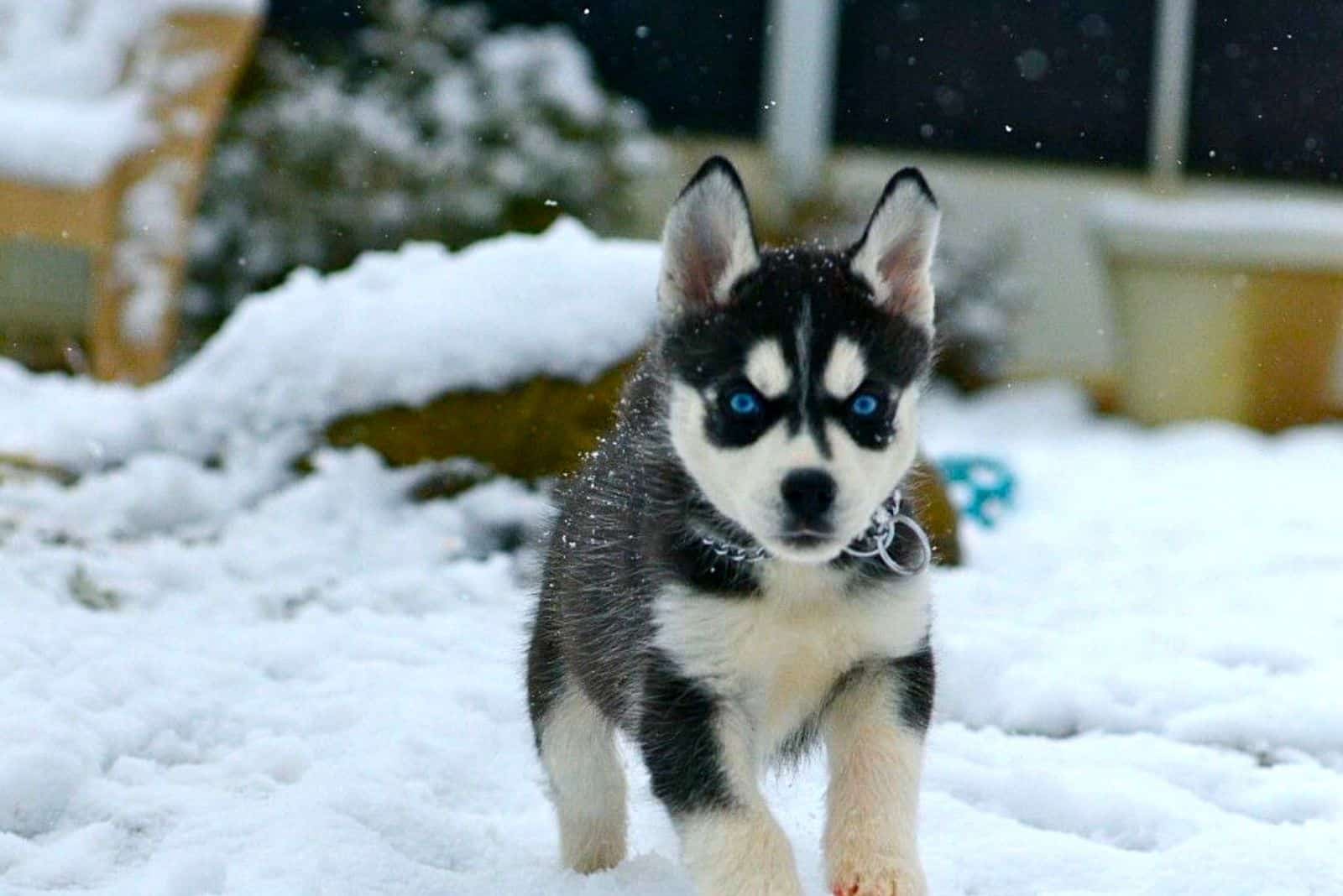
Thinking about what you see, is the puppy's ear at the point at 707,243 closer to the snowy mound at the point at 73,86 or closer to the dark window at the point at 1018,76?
the snowy mound at the point at 73,86

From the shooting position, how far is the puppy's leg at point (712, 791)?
8.38 ft

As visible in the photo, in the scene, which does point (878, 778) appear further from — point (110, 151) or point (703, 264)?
point (110, 151)

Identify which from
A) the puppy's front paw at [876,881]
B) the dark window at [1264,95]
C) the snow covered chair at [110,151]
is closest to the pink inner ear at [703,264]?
the puppy's front paw at [876,881]

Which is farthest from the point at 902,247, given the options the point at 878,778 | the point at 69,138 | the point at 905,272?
the point at 69,138

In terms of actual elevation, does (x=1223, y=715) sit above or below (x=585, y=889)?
below

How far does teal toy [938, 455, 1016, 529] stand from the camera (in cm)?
683

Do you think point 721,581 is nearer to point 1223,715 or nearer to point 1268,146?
point 1223,715

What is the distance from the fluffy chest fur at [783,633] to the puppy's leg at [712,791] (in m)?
0.04

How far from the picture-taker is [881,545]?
2777mm

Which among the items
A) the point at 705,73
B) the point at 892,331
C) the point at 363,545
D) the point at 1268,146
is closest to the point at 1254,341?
the point at 1268,146

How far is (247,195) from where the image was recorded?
1025cm

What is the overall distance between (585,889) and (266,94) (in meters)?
8.46

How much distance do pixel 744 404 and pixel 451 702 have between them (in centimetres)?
178

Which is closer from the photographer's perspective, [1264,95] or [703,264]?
[703,264]
